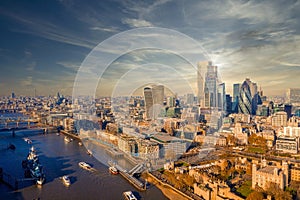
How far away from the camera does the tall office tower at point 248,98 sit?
12673 millimetres

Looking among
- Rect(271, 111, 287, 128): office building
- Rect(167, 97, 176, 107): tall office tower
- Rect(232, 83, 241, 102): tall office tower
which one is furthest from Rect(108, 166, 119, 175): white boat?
Rect(232, 83, 241, 102): tall office tower

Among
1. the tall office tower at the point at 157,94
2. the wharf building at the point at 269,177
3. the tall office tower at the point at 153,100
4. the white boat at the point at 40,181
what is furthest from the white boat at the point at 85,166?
the wharf building at the point at 269,177

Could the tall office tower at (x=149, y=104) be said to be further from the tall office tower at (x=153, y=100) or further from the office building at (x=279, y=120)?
the office building at (x=279, y=120)

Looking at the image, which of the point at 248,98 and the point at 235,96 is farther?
the point at 235,96

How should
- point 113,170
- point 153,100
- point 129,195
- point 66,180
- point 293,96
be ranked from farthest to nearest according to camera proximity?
point 293,96
point 153,100
point 113,170
point 66,180
point 129,195

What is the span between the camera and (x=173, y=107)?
8.52 metres

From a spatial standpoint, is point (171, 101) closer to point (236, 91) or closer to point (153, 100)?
point (153, 100)

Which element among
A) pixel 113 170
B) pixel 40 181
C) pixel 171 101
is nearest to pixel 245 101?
pixel 171 101

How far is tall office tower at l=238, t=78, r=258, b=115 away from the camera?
12.7m

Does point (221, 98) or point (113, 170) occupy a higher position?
point (221, 98)

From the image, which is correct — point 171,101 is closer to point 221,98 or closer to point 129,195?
point 221,98

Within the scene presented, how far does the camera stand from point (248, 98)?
12.9 meters

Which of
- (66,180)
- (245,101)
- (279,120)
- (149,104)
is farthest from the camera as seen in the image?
(245,101)

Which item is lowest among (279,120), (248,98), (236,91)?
(279,120)
